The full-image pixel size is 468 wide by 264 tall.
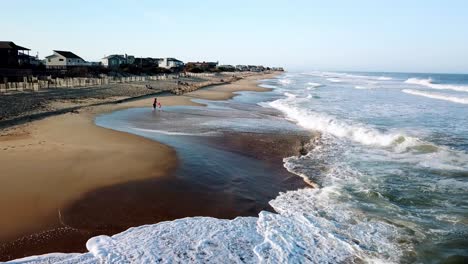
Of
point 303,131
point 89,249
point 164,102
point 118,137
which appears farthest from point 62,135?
point 164,102

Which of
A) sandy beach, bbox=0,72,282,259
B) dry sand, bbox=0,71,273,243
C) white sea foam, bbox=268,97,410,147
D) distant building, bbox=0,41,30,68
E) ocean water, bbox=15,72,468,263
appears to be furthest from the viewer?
distant building, bbox=0,41,30,68

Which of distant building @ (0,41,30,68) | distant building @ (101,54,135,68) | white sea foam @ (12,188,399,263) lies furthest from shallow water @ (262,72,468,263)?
distant building @ (101,54,135,68)

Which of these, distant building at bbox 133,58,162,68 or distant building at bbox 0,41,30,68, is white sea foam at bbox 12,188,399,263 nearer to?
distant building at bbox 0,41,30,68

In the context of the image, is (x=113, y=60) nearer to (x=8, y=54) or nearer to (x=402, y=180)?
(x=8, y=54)

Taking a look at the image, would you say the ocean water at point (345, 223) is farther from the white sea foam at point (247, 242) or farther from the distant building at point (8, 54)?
the distant building at point (8, 54)

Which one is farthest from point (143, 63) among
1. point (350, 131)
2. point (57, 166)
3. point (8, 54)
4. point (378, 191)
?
point (378, 191)

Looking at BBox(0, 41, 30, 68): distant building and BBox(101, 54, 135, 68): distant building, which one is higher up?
BBox(101, 54, 135, 68): distant building

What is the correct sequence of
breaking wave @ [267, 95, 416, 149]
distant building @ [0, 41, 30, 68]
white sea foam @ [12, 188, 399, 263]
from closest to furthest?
white sea foam @ [12, 188, 399, 263]
breaking wave @ [267, 95, 416, 149]
distant building @ [0, 41, 30, 68]

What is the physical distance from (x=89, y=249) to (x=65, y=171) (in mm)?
4629

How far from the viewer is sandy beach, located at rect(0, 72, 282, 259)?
7.66 meters

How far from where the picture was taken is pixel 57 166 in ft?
35.6

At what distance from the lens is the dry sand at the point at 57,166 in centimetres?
786

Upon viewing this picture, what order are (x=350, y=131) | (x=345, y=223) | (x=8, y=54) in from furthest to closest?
1. (x=8, y=54)
2. (x=350, y=131)
3. (x=345, y=223)

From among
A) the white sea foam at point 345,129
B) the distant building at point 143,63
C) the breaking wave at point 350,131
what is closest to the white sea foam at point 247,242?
the breaking wave at point 350,131
